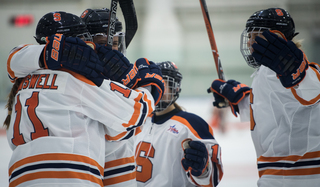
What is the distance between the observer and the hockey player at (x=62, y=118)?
1.20 meters

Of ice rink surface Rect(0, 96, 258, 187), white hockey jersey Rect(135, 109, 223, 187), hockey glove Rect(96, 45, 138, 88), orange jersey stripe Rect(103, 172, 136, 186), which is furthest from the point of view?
ice rink surface Rect(0, 96, 258, 187)

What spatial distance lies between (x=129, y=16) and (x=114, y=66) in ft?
1.56

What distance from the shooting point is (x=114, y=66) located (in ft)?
4.38

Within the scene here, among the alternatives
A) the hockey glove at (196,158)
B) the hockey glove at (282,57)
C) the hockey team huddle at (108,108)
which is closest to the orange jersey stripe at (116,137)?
the hockey team huddle at (108,108)

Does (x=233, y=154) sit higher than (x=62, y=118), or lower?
lower

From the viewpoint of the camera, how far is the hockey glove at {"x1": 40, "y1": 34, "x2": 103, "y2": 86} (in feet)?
3.92

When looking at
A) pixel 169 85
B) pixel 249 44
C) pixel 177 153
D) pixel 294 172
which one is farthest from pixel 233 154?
pixel 249 44

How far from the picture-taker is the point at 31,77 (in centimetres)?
130

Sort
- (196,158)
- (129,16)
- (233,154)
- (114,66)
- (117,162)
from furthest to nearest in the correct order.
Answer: (233,154) < (196,158) < (129,16) < (117,162) < (114,66)

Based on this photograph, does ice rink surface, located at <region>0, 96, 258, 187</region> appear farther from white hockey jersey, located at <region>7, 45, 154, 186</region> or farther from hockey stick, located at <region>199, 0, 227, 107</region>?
white hockey jersey, located at <region>7, 45, 154, 186</region>

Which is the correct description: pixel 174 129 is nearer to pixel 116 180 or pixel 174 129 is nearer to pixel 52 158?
pixel 116 180

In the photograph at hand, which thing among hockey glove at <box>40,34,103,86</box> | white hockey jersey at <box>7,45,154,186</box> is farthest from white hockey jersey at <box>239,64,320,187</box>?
hockey glove at <box>40,34,103,86</box>

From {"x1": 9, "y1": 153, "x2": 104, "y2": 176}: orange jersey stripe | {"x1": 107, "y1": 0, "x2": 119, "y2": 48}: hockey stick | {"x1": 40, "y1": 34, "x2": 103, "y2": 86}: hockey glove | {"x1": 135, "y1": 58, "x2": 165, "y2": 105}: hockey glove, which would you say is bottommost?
{"x1": 9, "y1": 153, "x2": 104, "y2": 176}: orange jersey stripe

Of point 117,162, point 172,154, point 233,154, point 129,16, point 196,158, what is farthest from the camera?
point 233,154
